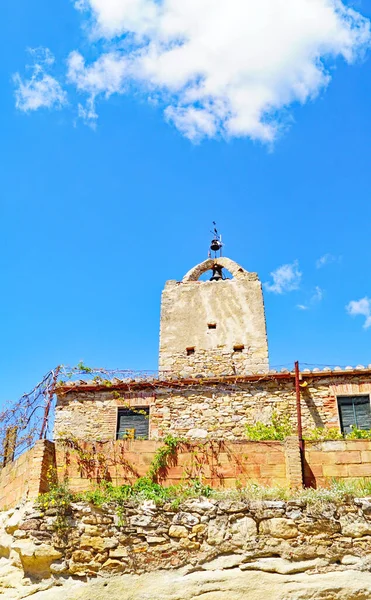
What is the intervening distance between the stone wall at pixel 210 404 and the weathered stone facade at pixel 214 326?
2.34 metres

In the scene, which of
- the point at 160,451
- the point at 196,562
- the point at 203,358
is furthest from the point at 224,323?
the point at 196,562

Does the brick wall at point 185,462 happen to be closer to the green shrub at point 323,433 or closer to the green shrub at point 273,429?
the green shrub at point 273,429

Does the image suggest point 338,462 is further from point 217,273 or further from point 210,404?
point 217,273

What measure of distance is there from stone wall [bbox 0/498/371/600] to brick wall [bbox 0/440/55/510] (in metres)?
0.45

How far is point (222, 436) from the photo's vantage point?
14500 mm

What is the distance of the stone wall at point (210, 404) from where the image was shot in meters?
14.7

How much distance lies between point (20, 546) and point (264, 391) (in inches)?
296

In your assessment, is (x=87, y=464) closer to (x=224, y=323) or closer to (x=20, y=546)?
(x=20, y=546)

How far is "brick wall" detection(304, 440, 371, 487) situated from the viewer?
11.0 meters

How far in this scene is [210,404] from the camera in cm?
1505

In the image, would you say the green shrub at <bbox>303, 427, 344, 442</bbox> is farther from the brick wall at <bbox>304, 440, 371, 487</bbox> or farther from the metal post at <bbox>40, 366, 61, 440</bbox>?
the metal post at <bbox>40, 366, 61, 440</bbox>

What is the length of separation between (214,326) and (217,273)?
10.1 feet

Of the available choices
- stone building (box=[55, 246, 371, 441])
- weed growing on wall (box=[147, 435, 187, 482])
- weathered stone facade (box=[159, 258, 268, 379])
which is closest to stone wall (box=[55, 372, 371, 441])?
stone building (box=[55, 246, 371, 441])

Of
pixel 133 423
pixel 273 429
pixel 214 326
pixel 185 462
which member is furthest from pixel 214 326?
pixel 185 462
